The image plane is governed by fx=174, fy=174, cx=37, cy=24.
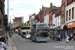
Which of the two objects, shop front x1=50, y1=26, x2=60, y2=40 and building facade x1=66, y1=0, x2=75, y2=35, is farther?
shop front x1=50, y1=26, x2=60, y2=40

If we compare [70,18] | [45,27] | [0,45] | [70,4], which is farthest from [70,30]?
[0,45]

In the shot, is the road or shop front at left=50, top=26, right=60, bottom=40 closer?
the road

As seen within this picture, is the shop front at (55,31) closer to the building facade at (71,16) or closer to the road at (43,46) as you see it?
the building facade at (71,16)

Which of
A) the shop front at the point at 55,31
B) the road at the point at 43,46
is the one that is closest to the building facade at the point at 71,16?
the shop front at the point at 55,31

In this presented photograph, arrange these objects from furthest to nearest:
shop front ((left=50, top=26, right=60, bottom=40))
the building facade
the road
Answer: shop front ((left=50, top=26, right=60, bottom=40)), the building facade, the road

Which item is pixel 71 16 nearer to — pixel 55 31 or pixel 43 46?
pixel 43 46

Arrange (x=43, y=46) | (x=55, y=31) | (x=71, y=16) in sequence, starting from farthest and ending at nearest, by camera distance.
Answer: (x=55, y=31)
(x=71, y=16)
(x=43, y=46)

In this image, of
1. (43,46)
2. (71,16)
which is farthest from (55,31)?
(43,46)

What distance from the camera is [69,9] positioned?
44.7 metres

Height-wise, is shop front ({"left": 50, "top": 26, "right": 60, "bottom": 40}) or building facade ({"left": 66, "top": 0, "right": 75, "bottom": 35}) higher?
building facade ({"left": 66, "top": 0, "right": 75, "bottom": 35})

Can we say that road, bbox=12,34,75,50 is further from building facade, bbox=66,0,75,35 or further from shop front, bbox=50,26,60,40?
building facade, bbox=66,0,75,35

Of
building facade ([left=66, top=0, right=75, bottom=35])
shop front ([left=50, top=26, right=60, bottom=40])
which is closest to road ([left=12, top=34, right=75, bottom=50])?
shop front ([left=50, top=26, right=60, bottom=40])

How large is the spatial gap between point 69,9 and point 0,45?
3868 centimetres

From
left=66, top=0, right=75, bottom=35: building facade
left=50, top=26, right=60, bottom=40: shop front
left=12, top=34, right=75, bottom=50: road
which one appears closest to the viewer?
left=12, top=34, right=75, bottom=50: road
